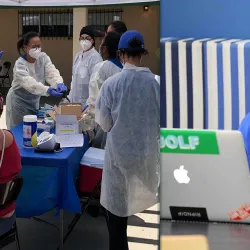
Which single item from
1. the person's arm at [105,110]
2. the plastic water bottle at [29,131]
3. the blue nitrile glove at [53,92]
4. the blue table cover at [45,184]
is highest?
the blue nitrile glove at [53,92]

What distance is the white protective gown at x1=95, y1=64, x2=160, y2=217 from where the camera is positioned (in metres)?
1.28

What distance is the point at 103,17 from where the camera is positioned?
1.14 metres

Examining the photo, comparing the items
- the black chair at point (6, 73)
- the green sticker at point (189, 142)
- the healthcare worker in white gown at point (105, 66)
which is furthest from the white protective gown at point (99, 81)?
the green sticker at point (189, 142)

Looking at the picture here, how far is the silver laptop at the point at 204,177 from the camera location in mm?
746

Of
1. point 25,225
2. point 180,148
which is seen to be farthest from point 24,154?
point 180,148

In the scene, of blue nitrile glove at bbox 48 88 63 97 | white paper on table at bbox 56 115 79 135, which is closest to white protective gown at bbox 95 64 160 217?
blue nitrile glove at bbox 48 88 63 97

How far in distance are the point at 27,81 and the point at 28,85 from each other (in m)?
0.02

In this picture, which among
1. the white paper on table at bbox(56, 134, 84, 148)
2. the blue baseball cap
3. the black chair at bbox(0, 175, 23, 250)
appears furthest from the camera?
the white paper on table at bbox(56, 134, 84, 148)

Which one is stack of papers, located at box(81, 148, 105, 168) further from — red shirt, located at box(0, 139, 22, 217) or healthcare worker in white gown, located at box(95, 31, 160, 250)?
red shirt, located at box(0, 139, 22, 217)

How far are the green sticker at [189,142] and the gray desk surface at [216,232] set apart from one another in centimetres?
17

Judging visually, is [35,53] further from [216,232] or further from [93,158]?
[216,232]

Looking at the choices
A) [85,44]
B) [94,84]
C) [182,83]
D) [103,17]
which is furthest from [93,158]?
[182,83]

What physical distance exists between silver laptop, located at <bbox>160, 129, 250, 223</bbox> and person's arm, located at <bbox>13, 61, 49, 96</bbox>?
0.90 meters

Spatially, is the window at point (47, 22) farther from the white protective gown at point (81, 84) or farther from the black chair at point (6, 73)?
the white protective gown at point (81, 84)
